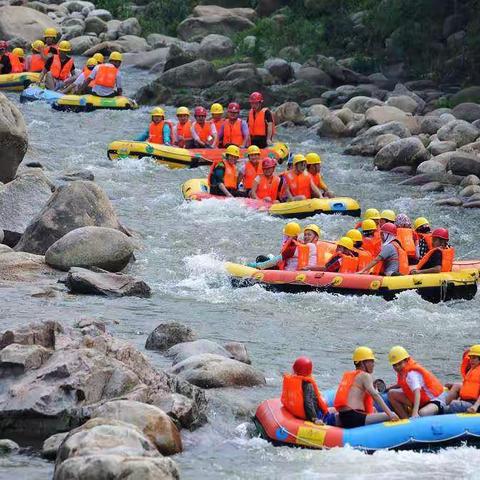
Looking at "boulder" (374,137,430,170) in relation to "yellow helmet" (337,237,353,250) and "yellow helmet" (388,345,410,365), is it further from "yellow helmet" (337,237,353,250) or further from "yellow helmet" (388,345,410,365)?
"yellow helmet" (388,345,410,365)

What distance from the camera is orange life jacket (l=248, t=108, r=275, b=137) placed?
24828mm

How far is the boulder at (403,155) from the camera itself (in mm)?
25359

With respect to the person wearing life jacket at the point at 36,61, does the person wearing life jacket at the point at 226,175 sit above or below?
below

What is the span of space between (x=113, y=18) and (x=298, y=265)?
2986 cm

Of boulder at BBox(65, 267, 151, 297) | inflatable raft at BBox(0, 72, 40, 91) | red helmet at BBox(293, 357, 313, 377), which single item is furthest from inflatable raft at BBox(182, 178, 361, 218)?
inflatable raft at BBox(0, 72, 40, 91)

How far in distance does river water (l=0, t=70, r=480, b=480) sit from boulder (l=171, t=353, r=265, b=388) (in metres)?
0.15

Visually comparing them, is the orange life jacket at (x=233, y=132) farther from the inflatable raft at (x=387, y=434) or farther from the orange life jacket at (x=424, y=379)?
the inflatable raft at (x=387, y=434)

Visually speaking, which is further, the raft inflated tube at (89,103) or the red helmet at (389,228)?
the raft inflated tube at (89,103)

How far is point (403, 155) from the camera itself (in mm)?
25359

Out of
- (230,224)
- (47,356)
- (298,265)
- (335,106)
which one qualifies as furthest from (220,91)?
(47,356)

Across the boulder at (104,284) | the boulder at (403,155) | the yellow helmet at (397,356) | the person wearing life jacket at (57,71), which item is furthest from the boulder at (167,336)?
the person wearing life jacket at (57,71)

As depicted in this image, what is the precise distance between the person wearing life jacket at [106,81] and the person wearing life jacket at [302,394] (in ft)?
61.8

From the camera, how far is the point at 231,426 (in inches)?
452

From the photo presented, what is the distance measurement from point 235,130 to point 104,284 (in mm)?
9170
